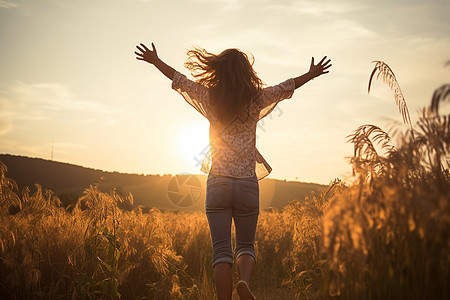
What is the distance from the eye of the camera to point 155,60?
3820 mm

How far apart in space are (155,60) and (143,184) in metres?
76.9

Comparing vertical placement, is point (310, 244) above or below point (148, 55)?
below

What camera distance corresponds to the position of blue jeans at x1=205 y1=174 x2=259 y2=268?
3.29m

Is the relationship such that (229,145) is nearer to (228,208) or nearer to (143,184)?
(228,208)

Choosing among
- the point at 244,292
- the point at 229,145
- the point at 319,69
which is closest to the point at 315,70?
the point at 319,69

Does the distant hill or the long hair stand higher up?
the distant hill

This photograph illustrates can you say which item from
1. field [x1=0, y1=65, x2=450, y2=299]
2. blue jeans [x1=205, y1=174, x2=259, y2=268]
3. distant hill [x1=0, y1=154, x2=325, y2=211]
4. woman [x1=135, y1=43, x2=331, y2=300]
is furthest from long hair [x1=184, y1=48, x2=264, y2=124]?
distant hill [x1=0, y1=154, x2=325, y2=211]

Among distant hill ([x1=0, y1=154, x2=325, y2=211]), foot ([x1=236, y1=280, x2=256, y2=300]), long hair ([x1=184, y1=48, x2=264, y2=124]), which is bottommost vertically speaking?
foot ([x1=236, y1=280, x2=256, y2=300])

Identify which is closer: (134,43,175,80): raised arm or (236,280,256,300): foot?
(236,280,256,300): foot

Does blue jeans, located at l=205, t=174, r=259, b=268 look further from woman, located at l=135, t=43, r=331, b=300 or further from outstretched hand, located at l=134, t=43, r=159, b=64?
outstretched hand, located at l=134, t=43, r=159, b=64

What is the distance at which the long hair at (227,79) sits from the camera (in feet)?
11.0

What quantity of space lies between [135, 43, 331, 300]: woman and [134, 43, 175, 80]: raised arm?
0.18m

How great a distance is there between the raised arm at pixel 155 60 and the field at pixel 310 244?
1.56m

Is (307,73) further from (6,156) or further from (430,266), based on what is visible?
(6,156)
